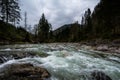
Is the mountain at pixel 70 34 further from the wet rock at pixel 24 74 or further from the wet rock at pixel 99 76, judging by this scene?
the wet rock at pixel 24 74

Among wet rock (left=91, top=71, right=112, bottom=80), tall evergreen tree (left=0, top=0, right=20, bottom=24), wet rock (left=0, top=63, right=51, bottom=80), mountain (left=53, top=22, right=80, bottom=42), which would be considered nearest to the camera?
wet rock (left=0, top=63, right=51, bottom=80)

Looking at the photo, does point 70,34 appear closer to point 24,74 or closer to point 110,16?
point 110,16

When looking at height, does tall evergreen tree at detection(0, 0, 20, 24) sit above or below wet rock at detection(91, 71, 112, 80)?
Answer: above

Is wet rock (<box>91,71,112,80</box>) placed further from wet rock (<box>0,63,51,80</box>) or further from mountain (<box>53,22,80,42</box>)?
mountain (<box>53,22,80,42</box>)

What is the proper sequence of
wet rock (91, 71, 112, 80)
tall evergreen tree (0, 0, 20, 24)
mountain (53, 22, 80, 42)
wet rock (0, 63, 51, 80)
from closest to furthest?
wet rock (0, 63, 51, 80)
wet rock (91, 71, 112, 80)
tall evergreen tree (0, 0, 20, 24)
mountain (53, 22, 80, 42)

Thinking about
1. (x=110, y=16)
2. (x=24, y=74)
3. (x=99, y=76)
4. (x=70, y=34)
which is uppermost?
(x=110, y=16)

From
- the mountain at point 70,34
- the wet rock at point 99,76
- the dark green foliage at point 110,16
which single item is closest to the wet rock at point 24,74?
the wet rock at point 99,76

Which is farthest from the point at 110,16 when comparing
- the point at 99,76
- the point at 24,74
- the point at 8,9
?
the point at 24,74

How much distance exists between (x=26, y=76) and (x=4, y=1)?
124 feet

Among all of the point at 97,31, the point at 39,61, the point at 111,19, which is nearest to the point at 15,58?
the point at 39,61

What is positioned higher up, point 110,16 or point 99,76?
point 110,16

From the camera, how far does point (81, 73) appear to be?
33.1 ft

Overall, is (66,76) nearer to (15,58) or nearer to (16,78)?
(16,78)

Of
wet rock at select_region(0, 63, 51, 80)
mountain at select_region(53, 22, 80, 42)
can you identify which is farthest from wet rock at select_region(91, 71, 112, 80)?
mountain at select_region(53, 22, 80, 42)
